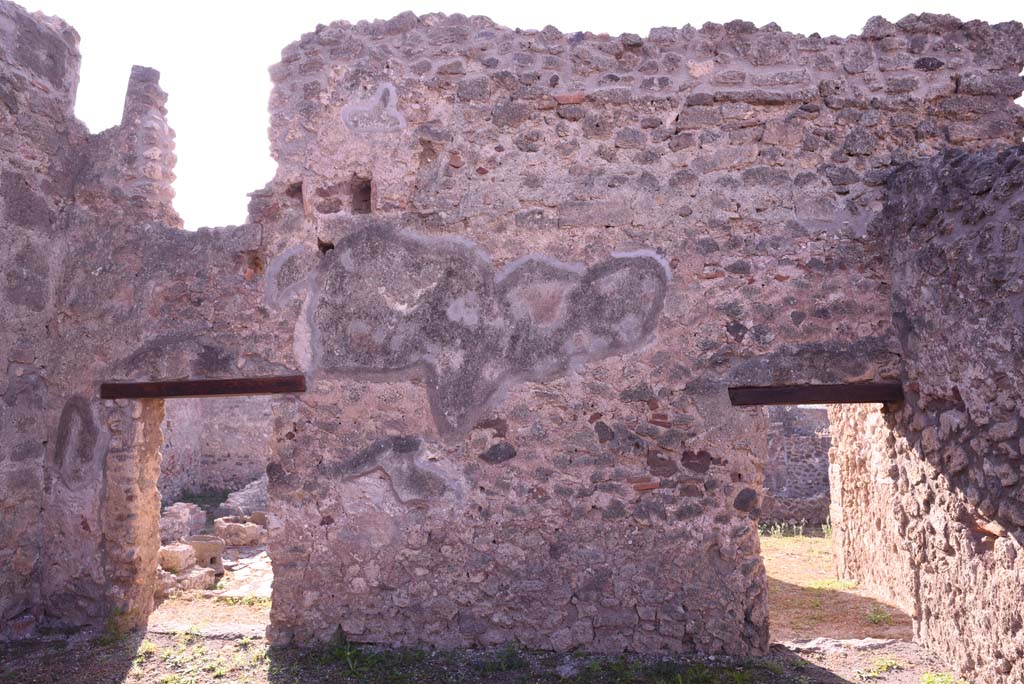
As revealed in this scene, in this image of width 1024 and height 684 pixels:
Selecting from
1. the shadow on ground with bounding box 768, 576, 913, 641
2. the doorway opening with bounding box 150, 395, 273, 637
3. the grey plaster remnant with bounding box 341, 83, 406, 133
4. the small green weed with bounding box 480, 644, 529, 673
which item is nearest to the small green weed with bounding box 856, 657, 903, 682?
the shadow on ground with bounding box 768, 576, 913, 641

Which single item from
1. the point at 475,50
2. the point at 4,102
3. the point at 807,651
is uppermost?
the point at 475,50

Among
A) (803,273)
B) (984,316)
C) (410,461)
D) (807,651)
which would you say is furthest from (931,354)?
(410,461)

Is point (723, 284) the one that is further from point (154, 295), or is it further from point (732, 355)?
point (154, 295)

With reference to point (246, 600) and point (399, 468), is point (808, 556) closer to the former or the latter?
point (399, 468)

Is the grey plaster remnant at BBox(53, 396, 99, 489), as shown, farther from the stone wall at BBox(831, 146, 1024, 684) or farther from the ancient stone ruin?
the stone wall at BBox(831, 146, 1024, 684)

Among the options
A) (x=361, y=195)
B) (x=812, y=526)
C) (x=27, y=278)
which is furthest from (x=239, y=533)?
(x=812, y=526)

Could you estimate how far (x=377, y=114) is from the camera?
4.96m

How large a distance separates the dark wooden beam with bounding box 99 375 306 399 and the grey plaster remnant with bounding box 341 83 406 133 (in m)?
1.67

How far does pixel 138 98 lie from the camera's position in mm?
5340

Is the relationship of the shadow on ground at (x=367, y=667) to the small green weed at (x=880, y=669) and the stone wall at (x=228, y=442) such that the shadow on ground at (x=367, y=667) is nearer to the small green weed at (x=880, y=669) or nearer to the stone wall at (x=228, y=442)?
the small green weed at (x=880, y=669)

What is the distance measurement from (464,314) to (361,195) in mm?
1081

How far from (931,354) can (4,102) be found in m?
5.93

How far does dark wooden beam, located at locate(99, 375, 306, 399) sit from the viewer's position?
481cm

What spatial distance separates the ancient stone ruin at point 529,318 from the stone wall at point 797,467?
22.9 ft
